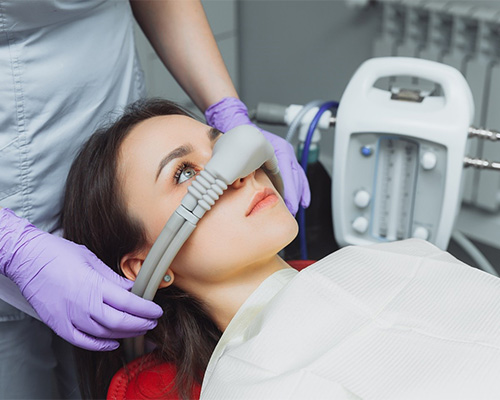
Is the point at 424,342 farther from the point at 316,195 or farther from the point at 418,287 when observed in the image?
the point at 316,195

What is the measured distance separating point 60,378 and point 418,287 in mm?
886

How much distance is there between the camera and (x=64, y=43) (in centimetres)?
130

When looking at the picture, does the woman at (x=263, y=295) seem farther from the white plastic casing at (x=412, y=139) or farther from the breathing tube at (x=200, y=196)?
the white plastic casing at (x=412, y=139)

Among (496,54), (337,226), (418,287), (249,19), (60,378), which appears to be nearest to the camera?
(418,287)

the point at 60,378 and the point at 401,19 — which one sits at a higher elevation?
the point at 401,19

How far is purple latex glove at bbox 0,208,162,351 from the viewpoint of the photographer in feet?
3.68

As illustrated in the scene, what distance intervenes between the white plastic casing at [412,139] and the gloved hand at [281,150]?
178 mm

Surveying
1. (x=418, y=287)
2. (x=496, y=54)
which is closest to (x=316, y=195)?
(x=418, y=287)

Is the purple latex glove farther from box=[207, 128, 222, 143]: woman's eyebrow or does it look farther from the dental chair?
box=[207, 128, 222, 143]: woman's eyebrow

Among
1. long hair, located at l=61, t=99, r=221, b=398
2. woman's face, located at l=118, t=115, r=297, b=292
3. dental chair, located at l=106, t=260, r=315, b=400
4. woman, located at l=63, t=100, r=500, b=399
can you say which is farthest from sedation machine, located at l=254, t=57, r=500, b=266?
dental chair, located at l=106, t=260, r=315, b=400

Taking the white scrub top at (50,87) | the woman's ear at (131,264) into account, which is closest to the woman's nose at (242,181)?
the woman's ear at (131,264)

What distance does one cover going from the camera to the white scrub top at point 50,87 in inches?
47.8

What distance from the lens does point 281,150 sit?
150 cm

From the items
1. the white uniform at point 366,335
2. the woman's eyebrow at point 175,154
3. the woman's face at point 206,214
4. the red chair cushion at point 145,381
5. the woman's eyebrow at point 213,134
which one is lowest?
the red chair cushion at point 145,381
